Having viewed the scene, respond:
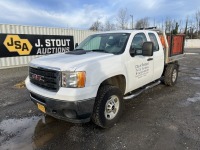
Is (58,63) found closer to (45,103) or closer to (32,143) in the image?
(45,103)

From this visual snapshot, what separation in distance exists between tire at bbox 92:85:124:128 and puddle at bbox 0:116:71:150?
32.5 inches

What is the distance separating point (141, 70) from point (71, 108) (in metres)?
2.15

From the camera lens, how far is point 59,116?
3018mm

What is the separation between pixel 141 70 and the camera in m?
4.19

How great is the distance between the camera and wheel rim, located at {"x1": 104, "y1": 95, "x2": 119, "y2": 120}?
3.44 metres

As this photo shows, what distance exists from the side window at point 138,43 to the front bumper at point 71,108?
66.5 inches

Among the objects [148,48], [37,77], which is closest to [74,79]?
[37,77]

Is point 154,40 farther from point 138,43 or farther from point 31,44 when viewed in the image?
point 31,44

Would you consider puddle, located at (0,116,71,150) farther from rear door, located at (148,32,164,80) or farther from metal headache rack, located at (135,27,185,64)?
metal headache rack, located at (135,27,185,64)

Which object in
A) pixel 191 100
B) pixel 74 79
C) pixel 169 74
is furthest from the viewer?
pixel 169 74

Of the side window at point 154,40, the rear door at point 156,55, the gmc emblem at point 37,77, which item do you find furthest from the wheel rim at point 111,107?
the side window at point 154,40

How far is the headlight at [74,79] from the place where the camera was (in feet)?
8.98

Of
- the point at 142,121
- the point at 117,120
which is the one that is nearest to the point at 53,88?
the point at 117,120

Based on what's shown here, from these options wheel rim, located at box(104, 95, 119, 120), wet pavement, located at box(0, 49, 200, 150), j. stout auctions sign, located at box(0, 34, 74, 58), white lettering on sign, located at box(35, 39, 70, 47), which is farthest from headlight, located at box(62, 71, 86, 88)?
white lettering on sign, located at box(35, 39, 70, 47)
